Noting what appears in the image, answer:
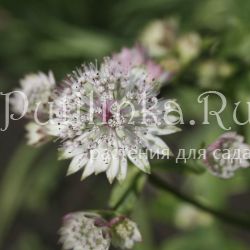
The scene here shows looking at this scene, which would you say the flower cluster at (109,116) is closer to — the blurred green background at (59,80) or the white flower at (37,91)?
the white flower at (37,91)

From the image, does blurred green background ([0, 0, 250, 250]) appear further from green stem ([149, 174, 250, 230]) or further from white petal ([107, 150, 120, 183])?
white petal ([107, 150, 120, 183])

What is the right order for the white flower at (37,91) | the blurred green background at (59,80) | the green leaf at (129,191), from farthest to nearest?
the blurred green background at (59,80) < the white flower at (37,91) < the green leaf at (129,191)

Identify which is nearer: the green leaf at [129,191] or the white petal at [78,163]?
the white petal at [78,163]

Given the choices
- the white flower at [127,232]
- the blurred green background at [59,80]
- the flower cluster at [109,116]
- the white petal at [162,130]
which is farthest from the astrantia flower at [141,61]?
the blurred green background at [59,80]

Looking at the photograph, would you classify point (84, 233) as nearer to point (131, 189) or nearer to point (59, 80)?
point (131, 189)

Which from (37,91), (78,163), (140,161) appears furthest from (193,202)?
(37,91)
